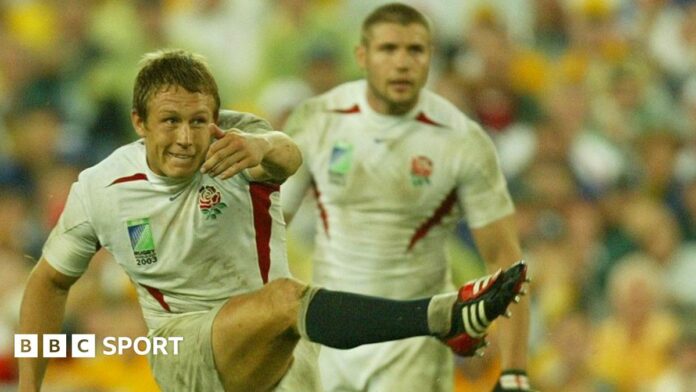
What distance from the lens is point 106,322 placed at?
223 inches

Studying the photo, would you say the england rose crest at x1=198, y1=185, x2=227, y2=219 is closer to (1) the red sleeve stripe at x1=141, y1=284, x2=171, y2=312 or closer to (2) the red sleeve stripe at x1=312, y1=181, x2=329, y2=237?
(1) the red sleeve stripe at x1=141, y1=284, x2=171, y2=312

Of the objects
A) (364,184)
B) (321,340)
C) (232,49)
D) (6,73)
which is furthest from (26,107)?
(321,340)

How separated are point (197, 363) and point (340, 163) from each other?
1.25m

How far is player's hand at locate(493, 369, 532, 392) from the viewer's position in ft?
14.5

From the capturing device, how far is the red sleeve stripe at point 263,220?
377 cm

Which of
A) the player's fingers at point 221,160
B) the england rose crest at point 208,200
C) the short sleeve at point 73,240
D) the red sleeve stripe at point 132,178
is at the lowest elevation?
the short sleeve at point 73,240

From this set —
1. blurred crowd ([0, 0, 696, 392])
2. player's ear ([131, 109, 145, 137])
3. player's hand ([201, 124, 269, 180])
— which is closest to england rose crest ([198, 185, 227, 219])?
player's ear ([131, 109, 145, 137])

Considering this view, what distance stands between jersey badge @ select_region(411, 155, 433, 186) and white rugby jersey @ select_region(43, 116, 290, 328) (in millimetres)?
993

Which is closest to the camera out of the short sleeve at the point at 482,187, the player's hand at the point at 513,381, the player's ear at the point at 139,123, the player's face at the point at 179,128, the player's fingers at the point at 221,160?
the player's fingers at the point at 221,160

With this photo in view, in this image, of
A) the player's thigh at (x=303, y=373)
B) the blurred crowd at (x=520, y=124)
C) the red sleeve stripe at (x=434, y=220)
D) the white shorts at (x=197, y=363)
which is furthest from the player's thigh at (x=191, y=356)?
the blurred crowd at (x=520, y=124)

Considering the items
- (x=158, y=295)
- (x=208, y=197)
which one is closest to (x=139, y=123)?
(x=208, y=197)

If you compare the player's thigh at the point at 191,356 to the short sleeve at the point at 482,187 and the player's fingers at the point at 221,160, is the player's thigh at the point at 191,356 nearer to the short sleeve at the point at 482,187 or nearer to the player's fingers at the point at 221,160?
the player's fingers at the point at 221,160

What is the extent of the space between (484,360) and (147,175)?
2729mm

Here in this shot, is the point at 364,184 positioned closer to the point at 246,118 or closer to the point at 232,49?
the point at 246,118
